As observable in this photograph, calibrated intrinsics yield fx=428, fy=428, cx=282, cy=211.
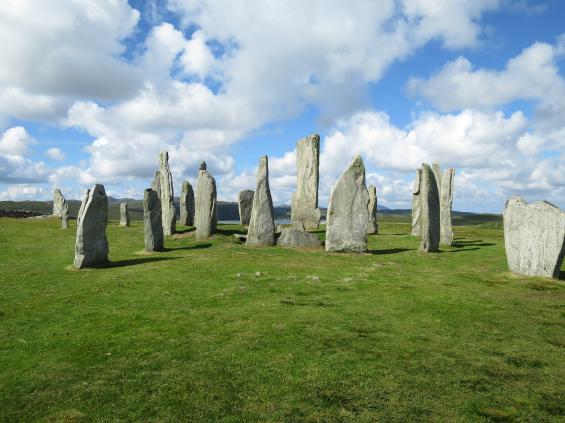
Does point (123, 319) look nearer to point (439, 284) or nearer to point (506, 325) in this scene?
point (506, 325)

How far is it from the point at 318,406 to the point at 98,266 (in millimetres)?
14432

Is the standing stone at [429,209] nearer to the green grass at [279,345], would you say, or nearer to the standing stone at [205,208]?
the green grass at [279,345]

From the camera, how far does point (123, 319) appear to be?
10609 millimetres

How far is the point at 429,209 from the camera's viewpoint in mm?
21859

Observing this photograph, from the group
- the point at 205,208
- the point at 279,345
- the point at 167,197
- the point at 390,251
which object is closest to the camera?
the point at 279,345

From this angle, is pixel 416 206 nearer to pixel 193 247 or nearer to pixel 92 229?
pixel 193 247

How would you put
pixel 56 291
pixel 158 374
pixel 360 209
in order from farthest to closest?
pixel 360 209 → pixel 56 291 → pixel 158 374

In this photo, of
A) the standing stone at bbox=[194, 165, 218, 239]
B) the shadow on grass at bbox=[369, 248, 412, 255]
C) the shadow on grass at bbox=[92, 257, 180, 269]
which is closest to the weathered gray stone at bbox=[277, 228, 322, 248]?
the shadow on grass at bbox=[369, 248, 412, 255]

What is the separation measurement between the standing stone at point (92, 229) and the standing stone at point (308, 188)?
17885 mm

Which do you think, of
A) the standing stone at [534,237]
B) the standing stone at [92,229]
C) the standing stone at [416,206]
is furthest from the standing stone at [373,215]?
the standing stone at [92,229]

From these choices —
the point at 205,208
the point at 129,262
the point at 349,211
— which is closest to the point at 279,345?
the point at 129,262

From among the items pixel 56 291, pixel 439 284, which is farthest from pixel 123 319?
pixel 439 284

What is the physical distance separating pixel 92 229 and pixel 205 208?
928cm

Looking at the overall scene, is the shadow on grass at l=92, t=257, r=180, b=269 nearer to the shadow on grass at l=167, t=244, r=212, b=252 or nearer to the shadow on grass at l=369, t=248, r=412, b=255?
the shadow on grass at l=167, t=244, r=212, b=252
